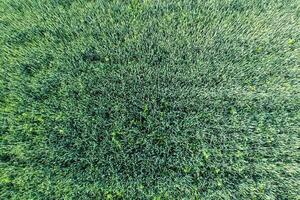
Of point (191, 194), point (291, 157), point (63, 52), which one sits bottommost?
point (191, 194)

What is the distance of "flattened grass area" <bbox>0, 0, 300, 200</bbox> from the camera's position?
8.98 feet

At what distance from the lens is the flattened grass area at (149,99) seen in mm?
2736

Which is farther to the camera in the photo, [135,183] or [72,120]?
[72,120]

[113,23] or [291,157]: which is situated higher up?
[113,23]

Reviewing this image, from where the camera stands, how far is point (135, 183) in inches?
107

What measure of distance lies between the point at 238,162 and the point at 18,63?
9.54 ft

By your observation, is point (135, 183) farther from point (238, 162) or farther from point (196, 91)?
point (196, 91)

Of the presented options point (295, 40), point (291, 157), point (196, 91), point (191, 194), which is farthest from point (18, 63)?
point (295, 40)

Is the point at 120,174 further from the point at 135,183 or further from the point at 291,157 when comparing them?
the point at 291,157

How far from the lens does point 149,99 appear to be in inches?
128

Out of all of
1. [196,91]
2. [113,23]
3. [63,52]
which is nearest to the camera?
[196,91]

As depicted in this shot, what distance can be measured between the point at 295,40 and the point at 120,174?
9.51 feet

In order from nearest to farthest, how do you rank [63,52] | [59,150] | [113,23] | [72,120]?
1. [59,150]
2. [72,120]
3. [63,52]
4. [113,23]

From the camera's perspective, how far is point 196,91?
10.7ft
